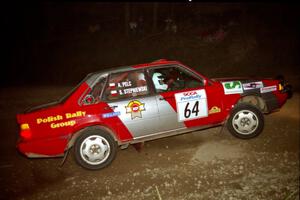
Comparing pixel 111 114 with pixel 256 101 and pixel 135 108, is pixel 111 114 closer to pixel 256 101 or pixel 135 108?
pixel 135 108

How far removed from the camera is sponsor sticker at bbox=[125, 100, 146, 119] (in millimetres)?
5590

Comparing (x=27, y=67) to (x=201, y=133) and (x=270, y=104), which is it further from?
(x=270, y=104)

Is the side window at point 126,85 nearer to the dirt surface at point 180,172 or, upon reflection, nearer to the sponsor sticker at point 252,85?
the dirt surface at point 180,172

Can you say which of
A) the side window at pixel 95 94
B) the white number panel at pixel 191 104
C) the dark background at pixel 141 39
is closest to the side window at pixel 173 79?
the white number panel at pixel 191 104

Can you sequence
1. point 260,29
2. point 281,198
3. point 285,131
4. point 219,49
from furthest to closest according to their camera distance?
point 260,29, point 219,49, point 285,131, point 281,198

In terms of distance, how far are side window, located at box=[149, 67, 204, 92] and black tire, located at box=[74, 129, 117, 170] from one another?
Result: 1370mm

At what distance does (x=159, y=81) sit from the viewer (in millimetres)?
5988

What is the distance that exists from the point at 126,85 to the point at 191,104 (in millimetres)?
1291

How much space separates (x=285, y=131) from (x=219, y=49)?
29.1 feet

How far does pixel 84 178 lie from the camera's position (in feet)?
18.0

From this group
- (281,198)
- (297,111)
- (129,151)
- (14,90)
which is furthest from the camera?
(14,90)

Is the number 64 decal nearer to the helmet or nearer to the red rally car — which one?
the red rally car

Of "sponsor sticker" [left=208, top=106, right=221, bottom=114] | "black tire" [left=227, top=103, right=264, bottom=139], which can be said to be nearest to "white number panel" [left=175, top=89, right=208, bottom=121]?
"sponsor sticker" [left=208, top=106, right=221, bottom=114]

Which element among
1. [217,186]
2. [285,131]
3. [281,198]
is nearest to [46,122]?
[217,186]
